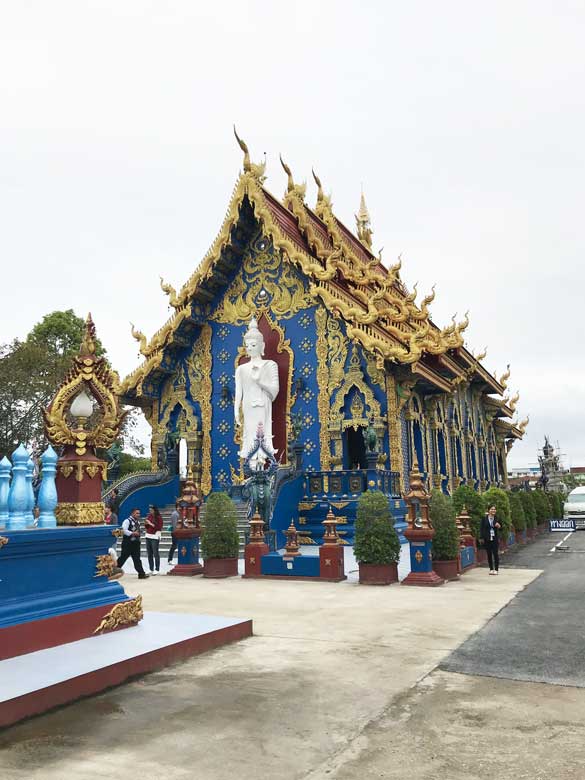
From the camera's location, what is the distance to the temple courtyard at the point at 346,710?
11.0ft

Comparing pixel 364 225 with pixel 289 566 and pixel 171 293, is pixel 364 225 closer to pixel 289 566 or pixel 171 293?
pixel 171 293

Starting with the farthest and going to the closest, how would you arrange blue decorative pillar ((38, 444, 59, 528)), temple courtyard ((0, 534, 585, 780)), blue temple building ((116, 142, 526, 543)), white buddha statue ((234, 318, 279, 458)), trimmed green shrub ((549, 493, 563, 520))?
trimmed green shrub ((549, 493, 563, 520)) < white buddha statue ((234, 318, 279, 458)) < blue temple building ((116, 142, 526, 543)) < blue decorative pillar ((38, 444, 59, 528)) < temple courtyard ((0, 534, 585, 780))

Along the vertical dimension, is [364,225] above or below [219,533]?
above

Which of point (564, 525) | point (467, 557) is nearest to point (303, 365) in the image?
point (467, 557)

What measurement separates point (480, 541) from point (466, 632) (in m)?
7.44

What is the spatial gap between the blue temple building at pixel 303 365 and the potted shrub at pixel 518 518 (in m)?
2.68

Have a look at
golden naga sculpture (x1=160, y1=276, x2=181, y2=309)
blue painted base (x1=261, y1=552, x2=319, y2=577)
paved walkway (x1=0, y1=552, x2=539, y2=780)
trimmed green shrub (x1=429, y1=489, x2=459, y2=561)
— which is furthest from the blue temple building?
paved walkway (x1=0, y1=552, x2=539, y2=780)

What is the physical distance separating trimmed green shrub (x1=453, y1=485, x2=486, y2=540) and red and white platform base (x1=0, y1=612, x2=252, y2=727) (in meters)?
7.95

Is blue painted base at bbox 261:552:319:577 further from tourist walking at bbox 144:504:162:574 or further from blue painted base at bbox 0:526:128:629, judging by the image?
blue painted base at bbox 0:526:128:629

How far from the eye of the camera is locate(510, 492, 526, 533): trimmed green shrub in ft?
62.4

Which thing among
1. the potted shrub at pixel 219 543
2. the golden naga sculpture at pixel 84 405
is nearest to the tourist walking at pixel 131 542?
the potted shrub at pixel 219 543

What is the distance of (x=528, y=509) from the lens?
21891 millimetres

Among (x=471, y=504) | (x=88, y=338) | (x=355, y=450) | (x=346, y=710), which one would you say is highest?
(x=88, y=338)

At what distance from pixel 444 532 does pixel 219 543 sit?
4052mm
